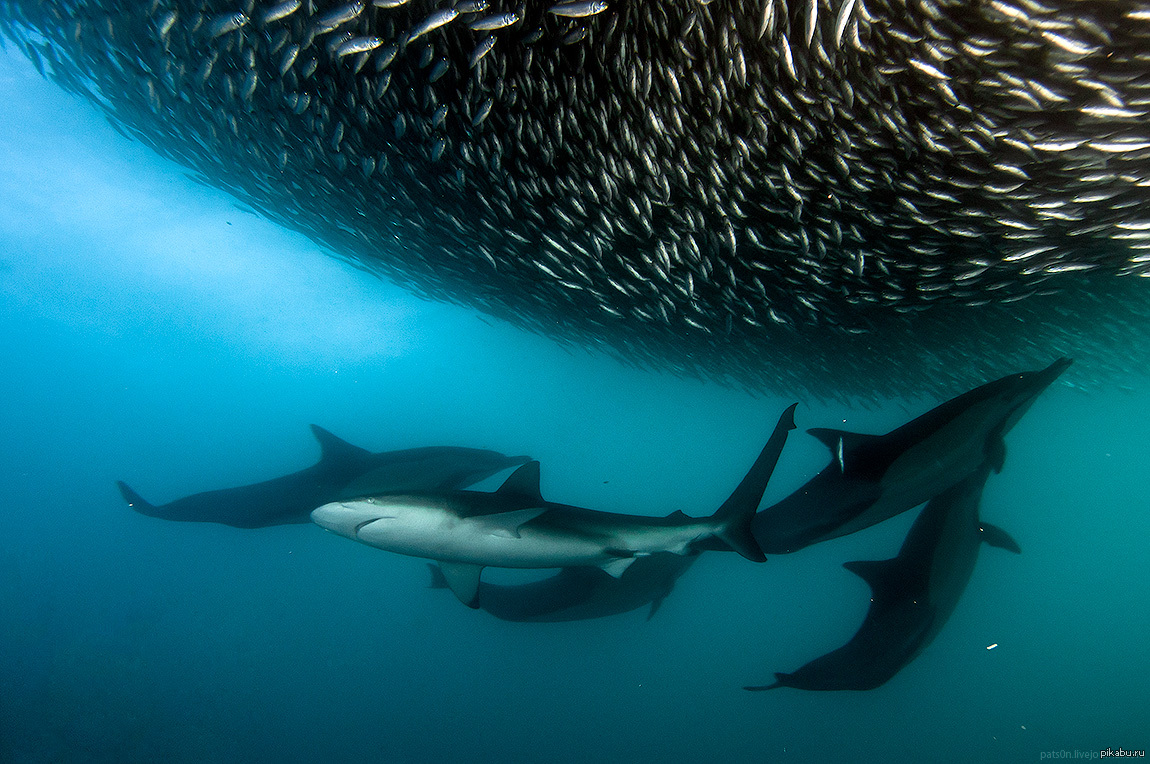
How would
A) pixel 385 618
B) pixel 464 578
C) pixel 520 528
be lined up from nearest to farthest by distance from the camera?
pixel 520 528
pixel 464 578
pixel 385 618

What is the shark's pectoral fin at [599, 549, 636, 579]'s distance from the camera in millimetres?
5035

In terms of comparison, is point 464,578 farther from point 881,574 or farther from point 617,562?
point 881,574

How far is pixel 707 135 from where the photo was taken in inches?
200

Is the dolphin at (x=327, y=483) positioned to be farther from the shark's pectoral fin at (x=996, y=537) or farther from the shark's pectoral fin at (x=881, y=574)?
the shark's pectoral fin at (x=996, y=537)

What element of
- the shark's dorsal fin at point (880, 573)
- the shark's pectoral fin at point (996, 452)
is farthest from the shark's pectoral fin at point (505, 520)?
the shark's pectoral fin at point (996, 452)

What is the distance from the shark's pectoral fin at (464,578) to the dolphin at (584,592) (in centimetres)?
288

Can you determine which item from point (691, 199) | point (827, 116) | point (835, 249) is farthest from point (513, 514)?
point (835, 249)

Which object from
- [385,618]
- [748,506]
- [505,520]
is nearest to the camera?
[505,520]

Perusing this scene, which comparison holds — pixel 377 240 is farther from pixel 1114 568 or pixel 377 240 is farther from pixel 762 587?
pixel 1114 568

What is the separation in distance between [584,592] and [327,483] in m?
4.75

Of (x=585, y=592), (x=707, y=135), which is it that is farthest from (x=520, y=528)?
(x=707, y=135)

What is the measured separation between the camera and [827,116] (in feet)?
14.9

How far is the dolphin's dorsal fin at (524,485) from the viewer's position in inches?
193

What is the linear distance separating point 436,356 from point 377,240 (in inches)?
2681
